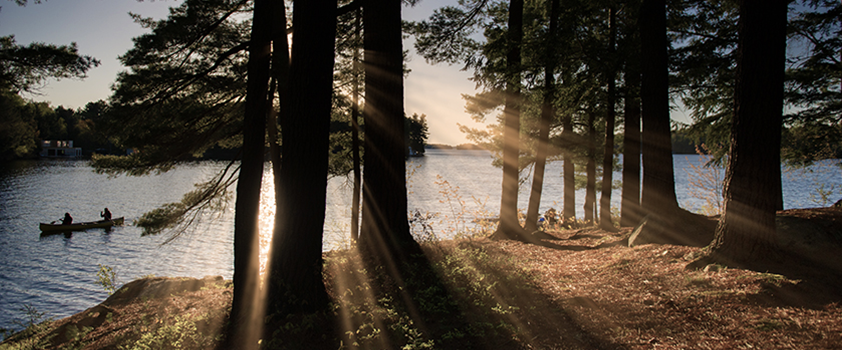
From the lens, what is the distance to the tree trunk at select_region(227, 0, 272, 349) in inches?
214

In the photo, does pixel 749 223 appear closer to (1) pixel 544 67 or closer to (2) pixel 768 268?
(2) pixel 768 268

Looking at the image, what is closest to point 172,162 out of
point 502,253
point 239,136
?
point 239,136

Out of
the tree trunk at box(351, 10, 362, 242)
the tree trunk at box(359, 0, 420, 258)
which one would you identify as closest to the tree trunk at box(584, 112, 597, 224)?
the tree trunk at box(351, 10, 362, 242)

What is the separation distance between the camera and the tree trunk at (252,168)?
5426mm

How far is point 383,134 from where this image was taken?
642cm

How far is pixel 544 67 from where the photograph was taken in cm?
955

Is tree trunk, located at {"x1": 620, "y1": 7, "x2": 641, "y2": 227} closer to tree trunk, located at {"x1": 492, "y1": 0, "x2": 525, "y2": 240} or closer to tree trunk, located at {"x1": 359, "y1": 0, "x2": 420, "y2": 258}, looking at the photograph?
tree trunk, located at {"x1": 492, "y1": 0, "x2": 525, "y2": 240}

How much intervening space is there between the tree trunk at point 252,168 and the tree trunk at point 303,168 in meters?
0.83

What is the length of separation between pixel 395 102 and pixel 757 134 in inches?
193

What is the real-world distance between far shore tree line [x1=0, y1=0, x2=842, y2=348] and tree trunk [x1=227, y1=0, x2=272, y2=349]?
22mm

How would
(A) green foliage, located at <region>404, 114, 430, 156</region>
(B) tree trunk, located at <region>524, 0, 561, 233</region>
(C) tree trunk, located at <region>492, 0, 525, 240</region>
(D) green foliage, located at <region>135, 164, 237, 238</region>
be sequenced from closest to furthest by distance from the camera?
1. (D) green foliage, located at <region>135, 164, 237, 238</region>
2. (B) tree trunk, located at <region>524, 0, 561, 233</region>
3. (C) tree trunk, located at <region>492, 0, 525, 240</region>
4. (A) green foliage, located at <region>404, 114, 430, 156</region>

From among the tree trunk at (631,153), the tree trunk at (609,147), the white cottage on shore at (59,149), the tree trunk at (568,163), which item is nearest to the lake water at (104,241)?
the tree trunk at (568,163)

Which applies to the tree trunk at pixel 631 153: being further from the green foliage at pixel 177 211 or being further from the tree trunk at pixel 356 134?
the green foliage at pixel 177 211

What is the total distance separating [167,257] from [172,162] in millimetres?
12799
